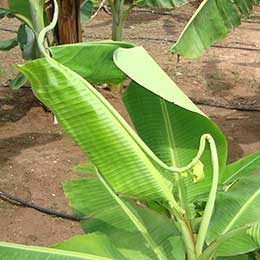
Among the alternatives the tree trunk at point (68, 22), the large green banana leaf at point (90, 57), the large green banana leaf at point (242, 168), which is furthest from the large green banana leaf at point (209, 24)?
the tree trunk at point (68, 22)

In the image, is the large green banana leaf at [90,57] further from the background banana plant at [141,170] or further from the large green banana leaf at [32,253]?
the large green banana leaf at [32,253]

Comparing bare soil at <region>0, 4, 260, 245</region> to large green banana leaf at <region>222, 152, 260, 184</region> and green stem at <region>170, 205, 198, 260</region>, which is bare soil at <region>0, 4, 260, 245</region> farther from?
green stem at <region>170, 205, 198, 260</region>

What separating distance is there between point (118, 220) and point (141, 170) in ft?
0.81

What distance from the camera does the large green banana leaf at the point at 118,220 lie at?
1.28 m

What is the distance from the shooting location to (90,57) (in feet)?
3.98

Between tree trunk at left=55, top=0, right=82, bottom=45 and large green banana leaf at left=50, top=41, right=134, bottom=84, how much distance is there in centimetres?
239

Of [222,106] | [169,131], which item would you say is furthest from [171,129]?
[222,106]

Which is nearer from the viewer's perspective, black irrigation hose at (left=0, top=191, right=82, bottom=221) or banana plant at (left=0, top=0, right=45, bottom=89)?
black irrigation hose at (left=0, top=191, right=82, bottom=221)

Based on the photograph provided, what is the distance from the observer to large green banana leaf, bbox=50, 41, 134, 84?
1189 mm

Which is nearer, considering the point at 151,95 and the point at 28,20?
the point at 151,95

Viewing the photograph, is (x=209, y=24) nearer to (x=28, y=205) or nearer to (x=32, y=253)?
(x=28, y=205)

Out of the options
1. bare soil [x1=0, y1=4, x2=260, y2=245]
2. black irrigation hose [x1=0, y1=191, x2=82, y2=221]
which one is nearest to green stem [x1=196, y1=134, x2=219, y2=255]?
bare soil [x1=0, y1=4, x2=260, y2=245]

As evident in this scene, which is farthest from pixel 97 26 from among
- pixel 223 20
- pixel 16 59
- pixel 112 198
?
pixel 112 198

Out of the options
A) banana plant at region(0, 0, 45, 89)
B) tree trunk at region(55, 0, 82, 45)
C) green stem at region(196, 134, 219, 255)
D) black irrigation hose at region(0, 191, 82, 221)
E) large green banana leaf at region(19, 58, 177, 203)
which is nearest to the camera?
large green banana leaf at region(19, 58, 177, 203)
